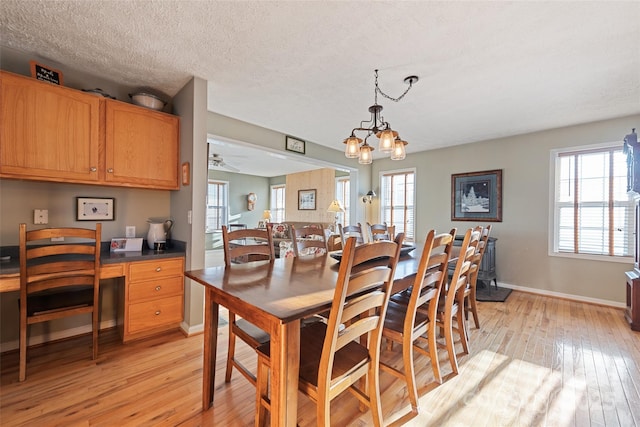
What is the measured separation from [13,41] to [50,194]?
3.96ft

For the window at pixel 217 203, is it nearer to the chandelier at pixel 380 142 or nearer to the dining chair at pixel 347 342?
the chandelier at pixel 380 142

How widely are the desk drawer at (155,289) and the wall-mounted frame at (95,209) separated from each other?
0.83m

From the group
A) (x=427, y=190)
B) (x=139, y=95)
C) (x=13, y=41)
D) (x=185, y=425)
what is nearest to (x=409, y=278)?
(x=185, y=425)

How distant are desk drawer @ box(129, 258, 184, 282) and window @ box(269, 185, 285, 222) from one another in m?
6.62

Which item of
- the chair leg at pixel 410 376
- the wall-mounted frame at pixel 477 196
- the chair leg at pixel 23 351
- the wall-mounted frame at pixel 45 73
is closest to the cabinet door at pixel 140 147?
the wall-mounted frame at pixel 45 73

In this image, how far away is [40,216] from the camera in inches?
92.0

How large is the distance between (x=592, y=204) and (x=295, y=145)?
4.32 meters

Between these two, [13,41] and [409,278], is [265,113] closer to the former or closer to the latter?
[13,41]

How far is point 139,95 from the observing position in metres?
2.62

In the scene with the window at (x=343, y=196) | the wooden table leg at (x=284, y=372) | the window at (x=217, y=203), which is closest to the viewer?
the wooden table leg at (x=284, y=372)

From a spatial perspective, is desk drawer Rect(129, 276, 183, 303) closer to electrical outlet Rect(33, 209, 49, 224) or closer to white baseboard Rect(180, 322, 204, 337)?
white baseboard Rect(180, 322, 204, 337)

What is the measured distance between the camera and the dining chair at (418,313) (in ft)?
5.03

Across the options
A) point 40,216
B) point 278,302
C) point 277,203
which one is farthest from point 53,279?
point 277,203

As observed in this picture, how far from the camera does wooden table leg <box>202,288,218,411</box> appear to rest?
1.57 m
